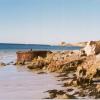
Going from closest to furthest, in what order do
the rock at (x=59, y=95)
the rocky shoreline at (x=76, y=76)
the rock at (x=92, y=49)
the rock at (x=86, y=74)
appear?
→ the rock at (x=59, y=95)
the rocky shoreline at (x=76, y=76)
the rock at (x=86, y=74)
the rock at (x=92, y=49)

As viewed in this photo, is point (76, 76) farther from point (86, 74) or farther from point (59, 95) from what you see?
point (59, 95)

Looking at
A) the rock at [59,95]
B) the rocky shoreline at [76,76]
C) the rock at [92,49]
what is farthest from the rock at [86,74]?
the rock at [92,49]

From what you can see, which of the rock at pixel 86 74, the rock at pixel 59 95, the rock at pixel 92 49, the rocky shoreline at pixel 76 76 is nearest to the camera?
the rock at pixel 59 95

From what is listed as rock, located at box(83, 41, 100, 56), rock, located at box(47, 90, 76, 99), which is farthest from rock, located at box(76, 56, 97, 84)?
rock, located at box(83, 41, 100, 56)

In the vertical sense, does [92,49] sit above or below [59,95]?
above

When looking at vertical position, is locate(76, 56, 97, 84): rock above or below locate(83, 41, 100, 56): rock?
below

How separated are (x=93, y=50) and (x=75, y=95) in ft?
45.1

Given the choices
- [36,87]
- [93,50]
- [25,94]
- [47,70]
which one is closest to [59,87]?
[36,87]

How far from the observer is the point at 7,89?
495 inches

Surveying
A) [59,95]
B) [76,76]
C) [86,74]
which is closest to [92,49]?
[76,76]

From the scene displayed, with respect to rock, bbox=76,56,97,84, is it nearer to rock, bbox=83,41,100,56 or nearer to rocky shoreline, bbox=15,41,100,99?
rocky shoreline, bbox=15,41,100,99

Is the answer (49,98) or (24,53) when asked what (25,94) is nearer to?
(49,98)

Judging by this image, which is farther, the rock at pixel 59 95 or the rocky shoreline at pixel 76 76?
the rocky shoreline at pixel 76 76

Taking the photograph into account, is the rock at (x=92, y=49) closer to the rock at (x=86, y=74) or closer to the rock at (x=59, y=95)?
the rock at (x=86, y=74)
